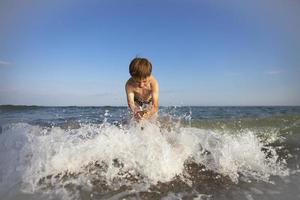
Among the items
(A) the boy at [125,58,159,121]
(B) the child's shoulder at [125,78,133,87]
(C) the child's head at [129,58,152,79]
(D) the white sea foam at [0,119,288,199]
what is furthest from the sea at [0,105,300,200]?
(C) the child's head at [129,58,152,79]

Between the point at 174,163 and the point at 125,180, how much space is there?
571 millimetres

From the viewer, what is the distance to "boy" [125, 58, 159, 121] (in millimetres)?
3557

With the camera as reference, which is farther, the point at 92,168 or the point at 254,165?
the point at 254,165

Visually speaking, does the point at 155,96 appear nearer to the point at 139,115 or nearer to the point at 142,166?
the point at 139,115

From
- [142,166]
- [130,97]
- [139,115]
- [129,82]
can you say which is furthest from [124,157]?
[129,82]

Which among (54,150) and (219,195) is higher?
(54,150)

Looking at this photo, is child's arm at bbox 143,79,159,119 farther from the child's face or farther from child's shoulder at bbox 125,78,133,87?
child's shoulder at bbox 125,78,133,87

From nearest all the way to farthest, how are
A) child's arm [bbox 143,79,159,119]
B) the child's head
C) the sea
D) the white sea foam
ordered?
the sea
the white sea foam
the child's head
child's arm [bbox 143,79,159,119]

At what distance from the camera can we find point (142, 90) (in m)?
3.91

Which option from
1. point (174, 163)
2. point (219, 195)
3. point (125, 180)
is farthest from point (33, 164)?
point (219, 195)

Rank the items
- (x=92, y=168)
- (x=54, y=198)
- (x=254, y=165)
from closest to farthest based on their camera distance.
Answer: (x=54, y=198)
(x=92, y=168)
(x=254, y=165)

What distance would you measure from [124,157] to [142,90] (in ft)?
2.57

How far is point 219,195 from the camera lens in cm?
285

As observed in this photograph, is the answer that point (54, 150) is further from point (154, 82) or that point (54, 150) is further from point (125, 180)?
point (154, 82)
